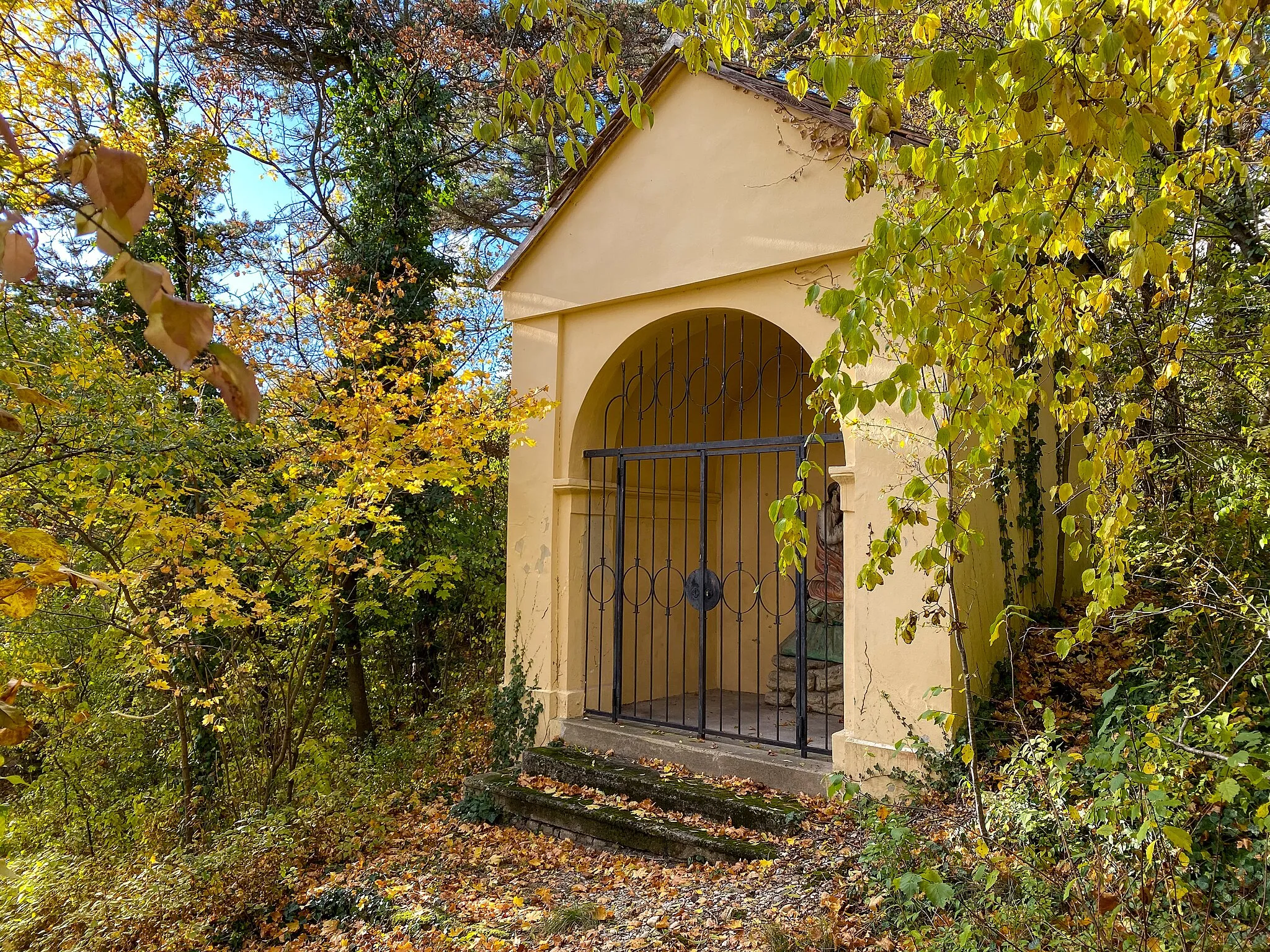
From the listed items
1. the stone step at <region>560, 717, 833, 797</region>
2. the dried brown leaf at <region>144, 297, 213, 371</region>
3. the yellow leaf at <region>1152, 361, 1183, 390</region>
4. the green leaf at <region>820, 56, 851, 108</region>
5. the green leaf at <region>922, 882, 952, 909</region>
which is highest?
the green leaf at <region>820, 56, 851, 108</region>

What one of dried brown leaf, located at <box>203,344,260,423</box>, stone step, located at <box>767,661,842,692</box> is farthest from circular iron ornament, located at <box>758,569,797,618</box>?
dried brown leaf, located at <box>203,344,260,423</box>

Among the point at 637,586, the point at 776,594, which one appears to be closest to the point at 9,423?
the point at 637,586

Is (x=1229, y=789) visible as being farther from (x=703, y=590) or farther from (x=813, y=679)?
(x=813, y=679)

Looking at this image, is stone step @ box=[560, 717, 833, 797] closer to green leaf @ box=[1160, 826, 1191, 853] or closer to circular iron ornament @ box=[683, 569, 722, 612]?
circular iron ornament @ box=[683, 569, 722, 612]

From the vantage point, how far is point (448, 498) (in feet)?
26.6

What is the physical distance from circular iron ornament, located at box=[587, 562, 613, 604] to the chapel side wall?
1.15ft

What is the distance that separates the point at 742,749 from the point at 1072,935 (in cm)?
277

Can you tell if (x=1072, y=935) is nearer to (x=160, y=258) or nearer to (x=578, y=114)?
(x=578, y=114)

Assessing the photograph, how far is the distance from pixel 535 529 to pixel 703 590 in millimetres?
1510

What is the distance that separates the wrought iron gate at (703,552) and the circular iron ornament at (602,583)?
0.01 metres

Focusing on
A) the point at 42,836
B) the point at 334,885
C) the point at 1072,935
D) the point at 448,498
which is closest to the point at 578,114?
the point at 1072,935

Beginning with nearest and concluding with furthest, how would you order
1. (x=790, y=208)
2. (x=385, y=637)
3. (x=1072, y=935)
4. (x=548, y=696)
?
1. (x=1072, y=935)
2. (x=790, y=208)
3. (x=548, y=696)
4. (x=385, y=637)

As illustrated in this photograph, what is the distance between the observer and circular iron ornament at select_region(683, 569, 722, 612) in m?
5.96

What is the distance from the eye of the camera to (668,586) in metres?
7.21
